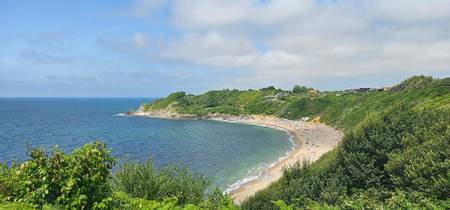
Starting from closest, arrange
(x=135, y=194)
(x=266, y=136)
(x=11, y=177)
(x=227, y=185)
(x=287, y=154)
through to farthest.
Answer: (x=11, y=177), (x=135, y=194), (x=227, y=185), (x=287, y=154), (x=266, y=136)

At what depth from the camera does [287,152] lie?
79.6 meters

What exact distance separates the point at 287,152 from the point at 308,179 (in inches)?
2124

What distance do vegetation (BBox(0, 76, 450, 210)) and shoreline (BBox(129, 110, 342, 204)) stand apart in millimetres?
7592

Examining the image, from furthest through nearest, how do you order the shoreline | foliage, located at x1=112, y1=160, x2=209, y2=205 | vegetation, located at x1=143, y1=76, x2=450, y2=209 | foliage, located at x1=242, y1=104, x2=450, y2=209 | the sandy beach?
the shoreline, the sandy beach, foliage, located at x1=112, y1=160, x2=209, y2=205, foliage, located at x1=242, y1=104, x2=450, y2=209, vegetation, located at x1=143, y1=76, x2=450, y2=209

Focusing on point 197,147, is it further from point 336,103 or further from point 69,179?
point 336,103

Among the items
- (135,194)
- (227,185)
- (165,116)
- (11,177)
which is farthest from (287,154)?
(165,116)

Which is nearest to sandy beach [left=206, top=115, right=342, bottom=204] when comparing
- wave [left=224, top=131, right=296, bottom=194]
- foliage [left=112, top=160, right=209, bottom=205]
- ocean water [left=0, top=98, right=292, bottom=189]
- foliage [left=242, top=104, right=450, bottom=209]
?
wave [left=224, top=131, right=296, bottom=194]

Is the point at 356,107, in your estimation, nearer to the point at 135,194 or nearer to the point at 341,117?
the point at 341,117

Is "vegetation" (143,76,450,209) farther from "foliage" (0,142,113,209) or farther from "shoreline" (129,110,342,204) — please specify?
"shoreline" (129,110,342,204)

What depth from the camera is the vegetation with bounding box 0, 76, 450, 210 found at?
38.2 ft

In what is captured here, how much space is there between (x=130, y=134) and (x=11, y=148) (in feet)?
112

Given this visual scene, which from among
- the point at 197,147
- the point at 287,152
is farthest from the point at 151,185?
the point at 197,147

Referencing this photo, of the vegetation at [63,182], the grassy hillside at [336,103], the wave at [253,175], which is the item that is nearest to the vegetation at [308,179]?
the vegetation at [63,182]

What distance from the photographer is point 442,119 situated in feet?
85.3
